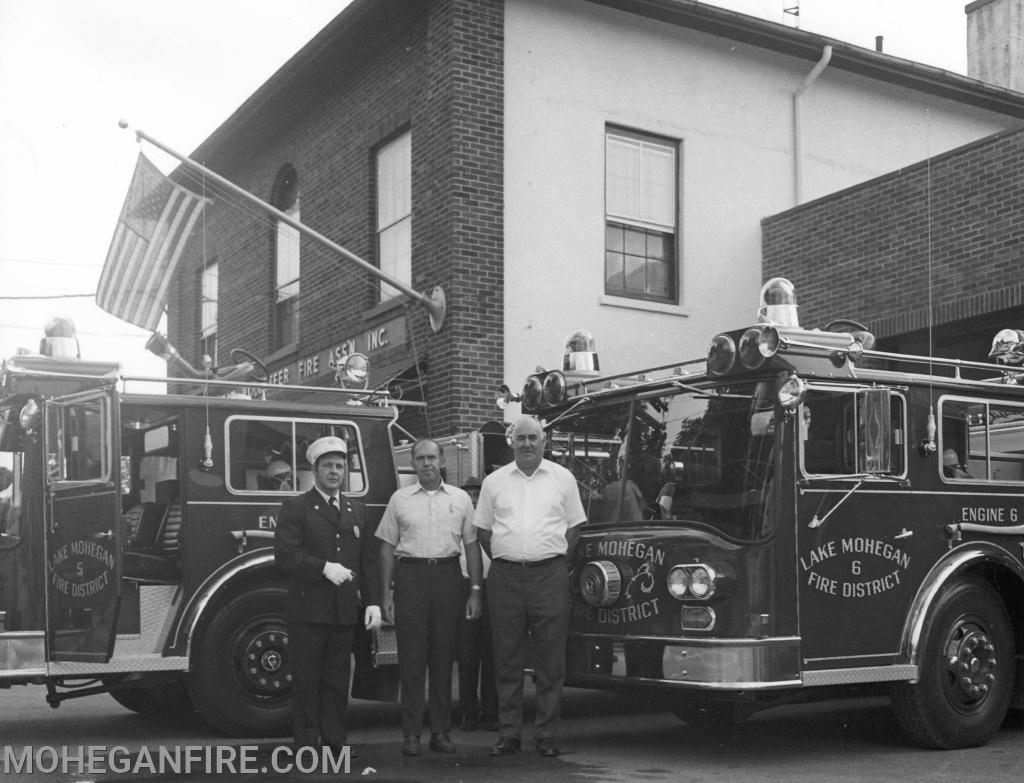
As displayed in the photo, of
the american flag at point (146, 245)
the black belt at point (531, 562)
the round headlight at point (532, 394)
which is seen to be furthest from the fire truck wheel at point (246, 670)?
the american flag at point (146, 245)

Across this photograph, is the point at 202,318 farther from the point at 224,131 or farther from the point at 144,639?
the point at 144,639

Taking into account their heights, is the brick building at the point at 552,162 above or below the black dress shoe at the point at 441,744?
above

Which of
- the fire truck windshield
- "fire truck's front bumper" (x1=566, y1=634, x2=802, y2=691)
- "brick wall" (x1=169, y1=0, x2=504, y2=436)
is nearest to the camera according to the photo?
"fire truck's front bumper" (x1=566, y1=634, x2=802, y2=691)

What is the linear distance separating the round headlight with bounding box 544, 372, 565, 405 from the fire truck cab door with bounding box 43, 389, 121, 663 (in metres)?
2.75

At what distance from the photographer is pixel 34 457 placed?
859 cm

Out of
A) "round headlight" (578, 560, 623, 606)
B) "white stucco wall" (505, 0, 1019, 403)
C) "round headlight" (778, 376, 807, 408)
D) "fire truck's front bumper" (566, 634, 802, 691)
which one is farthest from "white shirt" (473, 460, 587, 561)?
"white stucco wall" (505, 0, 1019, 403)

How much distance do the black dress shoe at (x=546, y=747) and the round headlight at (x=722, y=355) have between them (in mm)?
2259

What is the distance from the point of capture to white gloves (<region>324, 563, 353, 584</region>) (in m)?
7.61

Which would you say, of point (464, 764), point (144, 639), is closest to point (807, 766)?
point (464, 764)

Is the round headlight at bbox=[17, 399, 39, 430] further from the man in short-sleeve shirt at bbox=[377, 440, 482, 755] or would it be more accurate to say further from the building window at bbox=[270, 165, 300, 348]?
the building window at bbox=[270, 165, 300, 348]

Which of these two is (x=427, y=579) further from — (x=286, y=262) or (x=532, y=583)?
(x=286, y=262)

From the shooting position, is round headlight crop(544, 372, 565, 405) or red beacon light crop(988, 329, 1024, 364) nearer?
round headlight crop(544, 372, 565, 405)

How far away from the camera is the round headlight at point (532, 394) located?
940cm
